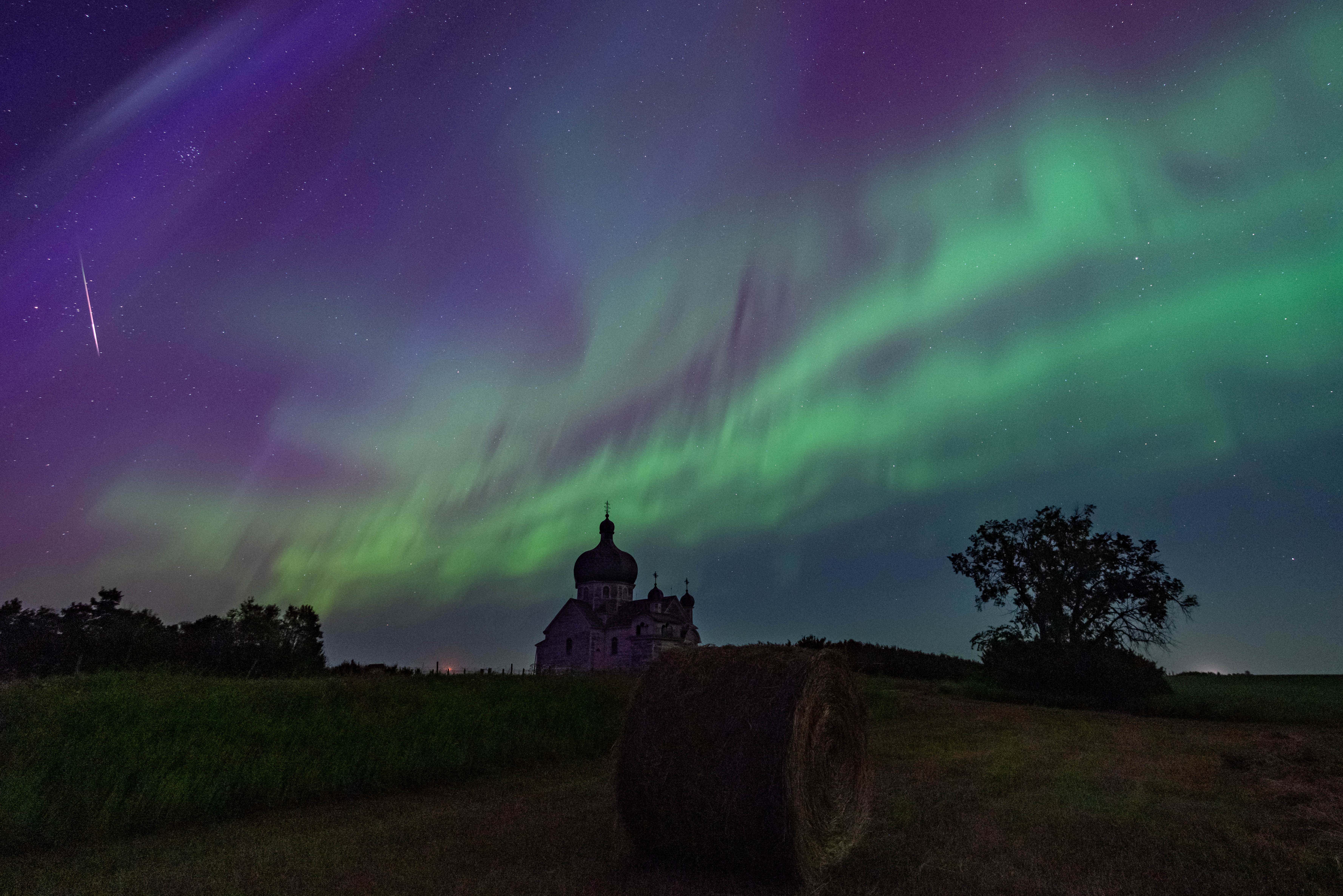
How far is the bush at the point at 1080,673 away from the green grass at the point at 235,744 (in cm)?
2949

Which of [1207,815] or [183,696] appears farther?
[183,696]

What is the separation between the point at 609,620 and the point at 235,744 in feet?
207

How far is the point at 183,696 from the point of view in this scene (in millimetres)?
13180

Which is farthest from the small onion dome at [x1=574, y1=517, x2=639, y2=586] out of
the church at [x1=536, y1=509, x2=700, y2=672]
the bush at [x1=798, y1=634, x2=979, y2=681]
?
the bush at [x1=798, y1=634, x2=979, y2=681]

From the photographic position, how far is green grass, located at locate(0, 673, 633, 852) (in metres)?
9.91

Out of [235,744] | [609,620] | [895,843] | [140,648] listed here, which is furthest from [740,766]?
[609,620]

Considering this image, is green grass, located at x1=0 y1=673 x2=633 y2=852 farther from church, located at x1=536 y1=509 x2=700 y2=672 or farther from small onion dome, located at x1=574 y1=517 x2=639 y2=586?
small onion dome, located at x1=574 y1=517 x2=639 y2=586

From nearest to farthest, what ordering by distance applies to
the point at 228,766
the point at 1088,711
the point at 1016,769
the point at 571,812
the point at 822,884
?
the point at 822,884 < the point at 571,812 < the point at 228,766 < the point at 1016,769 < the point at 1088,711

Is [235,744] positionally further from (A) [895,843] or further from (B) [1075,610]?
(B) [1075,610]

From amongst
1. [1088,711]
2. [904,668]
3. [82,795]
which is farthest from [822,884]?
[904,668]

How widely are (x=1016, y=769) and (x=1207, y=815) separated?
421cm

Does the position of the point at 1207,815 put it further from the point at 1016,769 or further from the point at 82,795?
the point at 82,795

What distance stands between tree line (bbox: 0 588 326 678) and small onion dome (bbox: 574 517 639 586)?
36.6m

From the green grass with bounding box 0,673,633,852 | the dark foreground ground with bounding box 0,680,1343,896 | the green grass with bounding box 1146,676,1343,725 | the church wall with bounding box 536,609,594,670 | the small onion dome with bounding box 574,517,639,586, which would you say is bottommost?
the dark foreground ground with bounding box 0,680,1343,896
